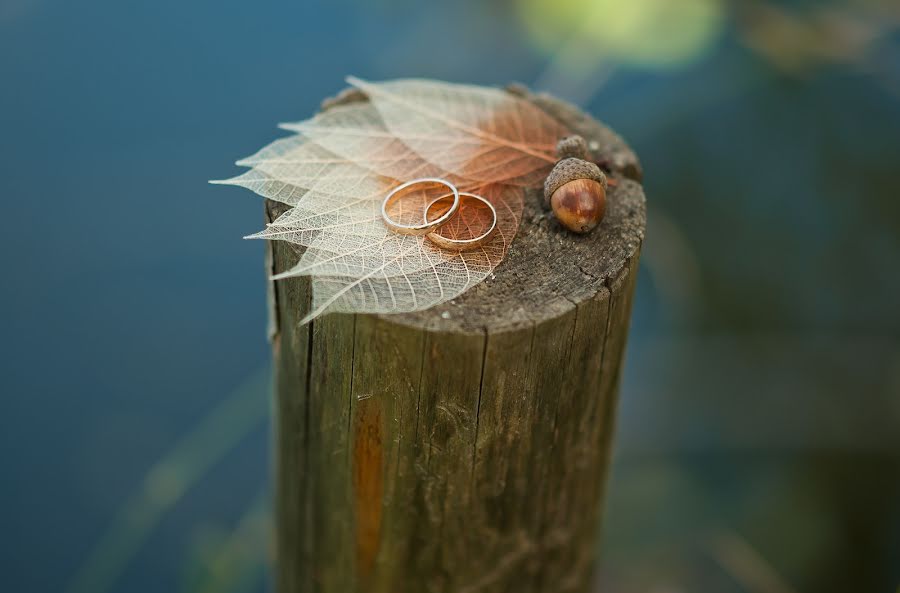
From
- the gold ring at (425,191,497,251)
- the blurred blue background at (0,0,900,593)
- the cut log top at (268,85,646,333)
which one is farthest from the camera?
the blurred blue background at (0,0,900,593)

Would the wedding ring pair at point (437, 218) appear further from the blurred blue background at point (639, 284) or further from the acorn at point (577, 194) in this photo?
the blurred blue background at point (639, 284)

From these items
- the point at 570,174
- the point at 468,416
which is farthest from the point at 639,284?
the point at 468,416

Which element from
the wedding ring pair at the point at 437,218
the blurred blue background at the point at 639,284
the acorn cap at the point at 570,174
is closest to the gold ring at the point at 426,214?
the wedding ring pair at the point at 437,218

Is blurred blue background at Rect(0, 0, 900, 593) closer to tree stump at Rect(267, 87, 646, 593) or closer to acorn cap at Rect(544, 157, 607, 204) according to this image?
tree stump at Rect(267, 87, 646, 593)

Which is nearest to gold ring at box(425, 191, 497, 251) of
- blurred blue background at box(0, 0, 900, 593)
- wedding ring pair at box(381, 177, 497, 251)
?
wedding ring pair at box(381, 177, 497, 251)

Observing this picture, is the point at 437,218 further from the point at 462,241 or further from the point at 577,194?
the point at 577,194

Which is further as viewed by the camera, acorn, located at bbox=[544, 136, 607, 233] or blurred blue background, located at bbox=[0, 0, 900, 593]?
blurred blue background, located at bbox=[0, 0, 900, 593]

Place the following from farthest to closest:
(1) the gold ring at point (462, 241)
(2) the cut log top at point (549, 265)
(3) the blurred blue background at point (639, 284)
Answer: (3) the blurred blue background at point (639, 284), (1) the gold ring at point (462, 241), (2) the cut log top at point (549, 265)

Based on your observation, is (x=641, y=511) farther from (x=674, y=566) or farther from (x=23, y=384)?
(x=23, y=384)

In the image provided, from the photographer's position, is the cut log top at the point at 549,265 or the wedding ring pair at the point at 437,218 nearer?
the cut log top at the point at 549,265
